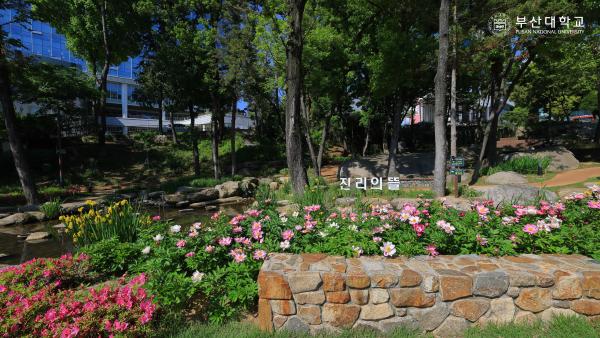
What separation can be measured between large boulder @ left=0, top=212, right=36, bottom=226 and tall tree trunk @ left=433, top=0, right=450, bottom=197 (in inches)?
448

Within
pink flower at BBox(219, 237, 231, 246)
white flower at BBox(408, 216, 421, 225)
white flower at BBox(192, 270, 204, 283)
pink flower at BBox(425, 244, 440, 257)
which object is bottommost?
white flower at BBox(192, 270, 204, 283)

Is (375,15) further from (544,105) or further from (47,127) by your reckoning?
(544,105)

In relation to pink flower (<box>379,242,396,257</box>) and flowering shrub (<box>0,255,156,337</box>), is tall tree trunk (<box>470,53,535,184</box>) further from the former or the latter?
flowering shrub (<box>0,255,156,337</box>)

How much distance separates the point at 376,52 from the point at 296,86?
553cm

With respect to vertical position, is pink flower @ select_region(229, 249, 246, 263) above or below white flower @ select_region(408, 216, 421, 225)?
below

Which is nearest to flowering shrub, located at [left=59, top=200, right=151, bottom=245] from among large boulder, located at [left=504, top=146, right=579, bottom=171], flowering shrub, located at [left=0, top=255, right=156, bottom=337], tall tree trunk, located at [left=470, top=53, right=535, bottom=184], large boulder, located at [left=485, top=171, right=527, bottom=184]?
flowering shrub, located at [left=0, top=255, right=156, bottom=337]

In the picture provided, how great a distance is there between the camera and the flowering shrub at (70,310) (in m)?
2.18

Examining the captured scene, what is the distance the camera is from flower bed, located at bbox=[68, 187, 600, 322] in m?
2.65

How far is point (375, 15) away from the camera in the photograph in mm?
10852

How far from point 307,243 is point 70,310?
83.2 inches

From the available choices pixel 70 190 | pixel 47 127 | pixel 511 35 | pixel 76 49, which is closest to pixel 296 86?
pixel 511 35

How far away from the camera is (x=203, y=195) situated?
11.3 meters

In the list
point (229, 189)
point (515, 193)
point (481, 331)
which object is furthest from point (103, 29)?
point (481, 331)

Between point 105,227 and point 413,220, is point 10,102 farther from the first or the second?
point 413,220
